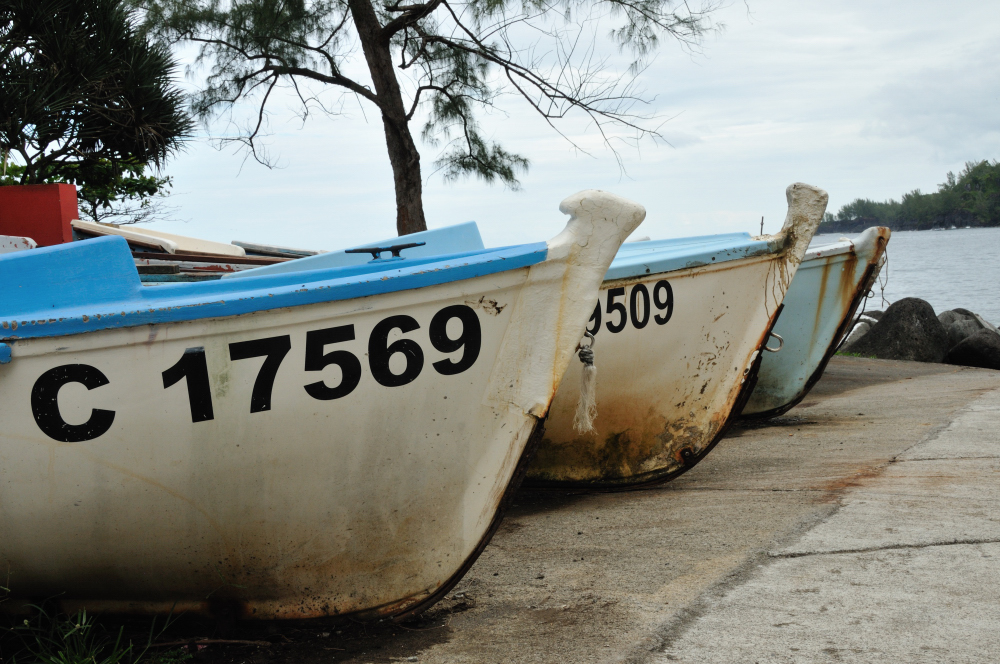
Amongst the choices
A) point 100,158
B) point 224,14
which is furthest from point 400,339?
point 100,158

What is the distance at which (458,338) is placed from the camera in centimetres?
249

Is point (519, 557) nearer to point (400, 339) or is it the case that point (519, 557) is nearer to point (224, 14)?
point (400, 339)

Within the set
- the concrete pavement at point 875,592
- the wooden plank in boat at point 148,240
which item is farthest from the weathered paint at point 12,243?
the concrete pavement at point 875,592

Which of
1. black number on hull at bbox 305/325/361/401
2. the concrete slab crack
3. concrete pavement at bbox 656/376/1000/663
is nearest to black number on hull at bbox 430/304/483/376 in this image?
black number on hull at bbox 305/325/361/401

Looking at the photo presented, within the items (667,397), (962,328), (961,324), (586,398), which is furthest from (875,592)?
(961,324)

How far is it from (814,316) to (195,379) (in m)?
5.48

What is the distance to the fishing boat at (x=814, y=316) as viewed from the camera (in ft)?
21.5

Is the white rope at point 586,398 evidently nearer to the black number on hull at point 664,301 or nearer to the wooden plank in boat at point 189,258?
the black number on hull at point 664,301

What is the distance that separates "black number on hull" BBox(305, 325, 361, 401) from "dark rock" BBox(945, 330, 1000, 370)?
10604 mm

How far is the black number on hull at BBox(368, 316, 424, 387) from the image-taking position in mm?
2373

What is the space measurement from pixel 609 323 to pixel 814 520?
1357mm

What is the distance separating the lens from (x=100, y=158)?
11188 millimetres

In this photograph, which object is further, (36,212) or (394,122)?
(394,122)

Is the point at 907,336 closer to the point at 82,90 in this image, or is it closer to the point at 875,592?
the point at 875,592
